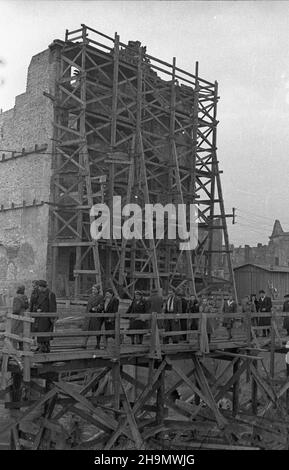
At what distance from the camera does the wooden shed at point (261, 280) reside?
29875 millimetres

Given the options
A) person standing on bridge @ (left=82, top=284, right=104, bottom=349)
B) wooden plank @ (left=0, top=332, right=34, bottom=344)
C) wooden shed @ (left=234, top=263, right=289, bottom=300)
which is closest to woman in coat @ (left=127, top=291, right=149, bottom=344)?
person standing on bridge @ (left=82, top=284, right=104, bottom=349)

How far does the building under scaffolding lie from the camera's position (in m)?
22.8

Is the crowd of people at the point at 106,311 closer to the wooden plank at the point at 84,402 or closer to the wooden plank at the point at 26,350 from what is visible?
the wooden plank at the point at 26,350

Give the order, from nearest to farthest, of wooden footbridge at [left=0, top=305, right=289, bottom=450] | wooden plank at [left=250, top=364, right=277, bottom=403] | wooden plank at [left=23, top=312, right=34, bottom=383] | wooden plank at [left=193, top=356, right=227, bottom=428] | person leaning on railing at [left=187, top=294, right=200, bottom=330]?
1. wooden plank at [left=23, top=312, right=34, bottom=383]
2. wooden footbridge at [left=0, top=305, right=289, bottom=450]
3. wooden plank at [left=193, top=356, right=227, bottom=428]
4. person leaning on railing at [left=187, top=294, right=200, bottom=330]
5. wooden plank at [left=250, top=364, right=277, bottom=403]

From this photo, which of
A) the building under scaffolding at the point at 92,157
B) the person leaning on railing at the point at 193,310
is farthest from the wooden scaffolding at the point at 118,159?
the person leaning on railing at the point at 193,310

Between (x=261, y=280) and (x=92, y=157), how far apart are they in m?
12.2

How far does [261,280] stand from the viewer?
30.0 metres

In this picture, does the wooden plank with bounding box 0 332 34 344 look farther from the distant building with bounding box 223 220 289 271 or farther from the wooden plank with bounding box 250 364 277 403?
the distant building with bounding box 223 220 289 271

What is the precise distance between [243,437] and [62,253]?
41.1ft

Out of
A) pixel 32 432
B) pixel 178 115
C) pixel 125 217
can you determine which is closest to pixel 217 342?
pixel 32 432

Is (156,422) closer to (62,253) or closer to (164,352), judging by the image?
(164,352)

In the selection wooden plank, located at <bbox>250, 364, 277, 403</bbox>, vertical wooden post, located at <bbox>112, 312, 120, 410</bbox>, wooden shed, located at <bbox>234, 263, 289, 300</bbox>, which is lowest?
wooden plank, located at <bbox>250, 364, 277, 403</bbox>

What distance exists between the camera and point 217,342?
13.4 m

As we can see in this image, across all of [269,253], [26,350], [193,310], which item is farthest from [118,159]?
[269,253]
